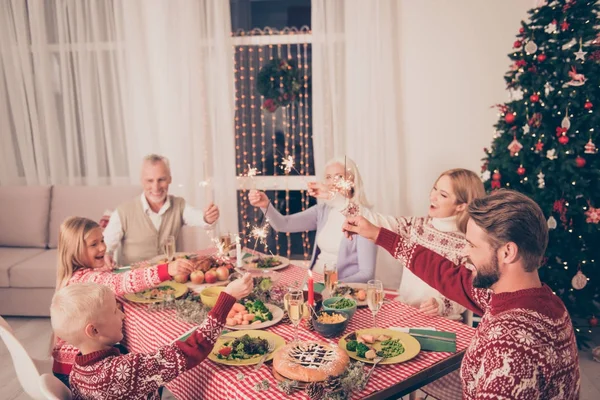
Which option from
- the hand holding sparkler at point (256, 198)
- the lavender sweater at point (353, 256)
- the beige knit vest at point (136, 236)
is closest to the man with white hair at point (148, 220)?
the beige knit vest at point (136, 236)

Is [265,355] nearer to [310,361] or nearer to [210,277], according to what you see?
[310,361]

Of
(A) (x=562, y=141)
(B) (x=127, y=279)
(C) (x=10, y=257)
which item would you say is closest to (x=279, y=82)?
(A) (x=562, y=141)

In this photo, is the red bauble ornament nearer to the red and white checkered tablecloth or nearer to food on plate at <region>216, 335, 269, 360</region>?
the red and white checkered tablecloth

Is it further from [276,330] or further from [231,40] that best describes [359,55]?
[276,330]

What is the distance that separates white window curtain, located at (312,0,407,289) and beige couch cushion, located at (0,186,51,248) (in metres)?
2.39

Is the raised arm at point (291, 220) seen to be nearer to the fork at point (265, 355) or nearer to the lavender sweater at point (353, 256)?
the lavender sweater at point (353, 256)

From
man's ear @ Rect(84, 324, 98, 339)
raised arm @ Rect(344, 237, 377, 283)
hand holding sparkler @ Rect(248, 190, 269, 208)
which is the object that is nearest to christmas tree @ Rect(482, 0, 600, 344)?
raised arm @ Rect(344, 237, 377, 283)

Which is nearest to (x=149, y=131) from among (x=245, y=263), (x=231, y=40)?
(x=231, y=40)

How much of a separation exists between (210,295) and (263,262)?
62cm

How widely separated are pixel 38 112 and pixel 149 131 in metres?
1.13

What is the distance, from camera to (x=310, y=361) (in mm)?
1543

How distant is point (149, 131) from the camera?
15.5ft

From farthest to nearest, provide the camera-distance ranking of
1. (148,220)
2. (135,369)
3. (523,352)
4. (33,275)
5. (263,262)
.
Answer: (33,275)
(148,220)
(263,262)
(135,369)
(523,352)

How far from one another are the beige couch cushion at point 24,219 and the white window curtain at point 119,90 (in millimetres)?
535
